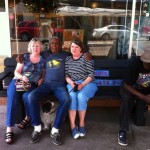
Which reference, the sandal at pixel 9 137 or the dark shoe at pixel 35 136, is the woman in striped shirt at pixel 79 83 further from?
the sandal at pixel 9 137

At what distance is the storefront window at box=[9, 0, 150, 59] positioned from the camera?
4.78 m

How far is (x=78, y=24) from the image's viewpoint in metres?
5.32

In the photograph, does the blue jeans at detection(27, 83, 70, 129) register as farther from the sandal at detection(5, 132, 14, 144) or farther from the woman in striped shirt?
the sandal at detection(5, 132, 14, 144)

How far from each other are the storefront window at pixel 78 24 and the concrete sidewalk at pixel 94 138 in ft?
4.61

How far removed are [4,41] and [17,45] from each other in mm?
282

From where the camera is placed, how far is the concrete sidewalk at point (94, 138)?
318cm

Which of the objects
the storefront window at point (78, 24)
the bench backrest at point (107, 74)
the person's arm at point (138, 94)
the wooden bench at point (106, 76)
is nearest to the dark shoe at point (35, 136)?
the wooden bench at point (106, 76)

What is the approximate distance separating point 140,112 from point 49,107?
4.23 ft

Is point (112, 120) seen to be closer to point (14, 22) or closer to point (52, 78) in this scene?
point (52, 78)

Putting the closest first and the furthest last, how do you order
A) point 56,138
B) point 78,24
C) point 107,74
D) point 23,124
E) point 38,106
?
point 56,138
point 38,106
point 23,124
point 107,74
point 78,24

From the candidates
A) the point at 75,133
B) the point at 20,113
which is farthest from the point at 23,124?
the point at 75,133

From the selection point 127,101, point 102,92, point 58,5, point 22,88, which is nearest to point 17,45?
point 58,5

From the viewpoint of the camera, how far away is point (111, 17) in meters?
5.15

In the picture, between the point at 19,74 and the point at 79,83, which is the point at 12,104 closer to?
the point at 19,74
